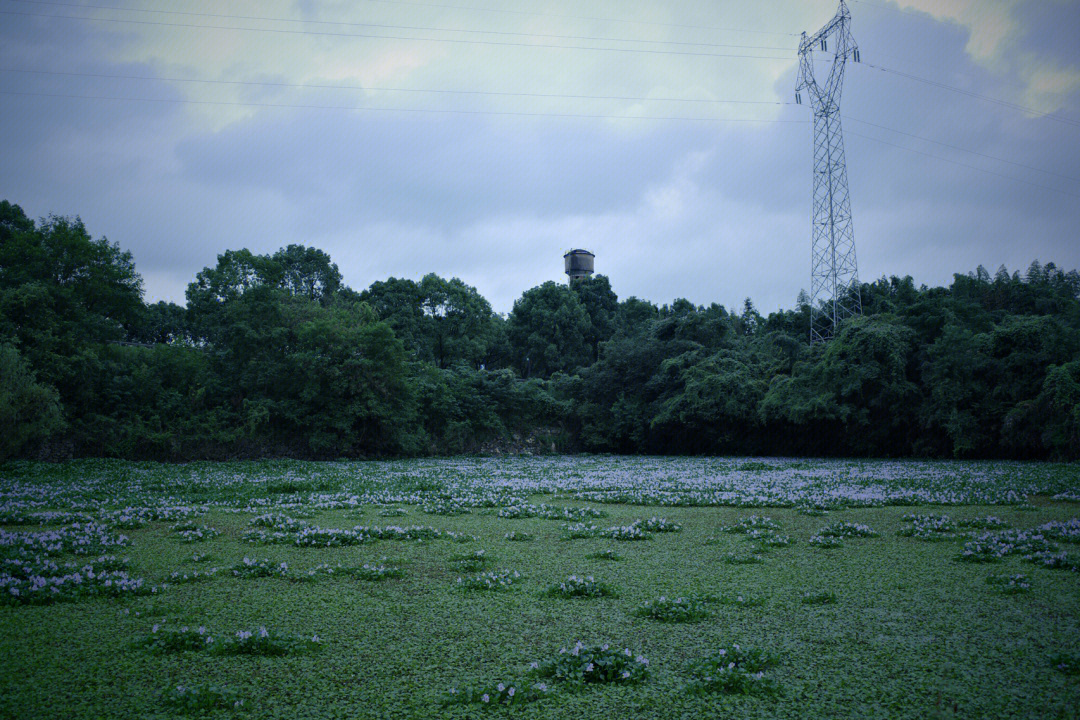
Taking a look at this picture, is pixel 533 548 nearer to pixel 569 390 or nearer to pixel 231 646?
pixel 231 646

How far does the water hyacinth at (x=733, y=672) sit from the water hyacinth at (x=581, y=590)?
1.95 meters

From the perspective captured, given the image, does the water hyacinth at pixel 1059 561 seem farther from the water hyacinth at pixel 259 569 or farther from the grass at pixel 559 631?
the water hyacinth at pixel 259 569

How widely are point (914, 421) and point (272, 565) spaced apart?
3217 centimetres

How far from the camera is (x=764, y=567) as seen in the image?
789 cm

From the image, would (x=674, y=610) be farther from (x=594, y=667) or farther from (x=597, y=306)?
(x=597, y=306)

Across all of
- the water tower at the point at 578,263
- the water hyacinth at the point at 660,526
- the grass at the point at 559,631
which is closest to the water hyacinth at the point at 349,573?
the grass at the point at 559,631

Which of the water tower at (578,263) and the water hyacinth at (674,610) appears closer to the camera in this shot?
the water hyacinth at (674,610)

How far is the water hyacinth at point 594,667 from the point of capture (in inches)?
A: 172

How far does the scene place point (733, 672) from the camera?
4.32 meters

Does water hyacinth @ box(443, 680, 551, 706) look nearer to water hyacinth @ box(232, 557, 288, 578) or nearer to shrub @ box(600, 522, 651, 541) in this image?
water hyacinth @ box(232, 557, 288, 578)

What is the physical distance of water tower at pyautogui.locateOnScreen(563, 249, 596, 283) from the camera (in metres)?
85.6

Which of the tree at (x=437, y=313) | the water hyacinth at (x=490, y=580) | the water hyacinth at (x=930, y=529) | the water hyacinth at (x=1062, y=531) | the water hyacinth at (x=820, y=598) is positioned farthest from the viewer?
the tree at (x=437, y=313)

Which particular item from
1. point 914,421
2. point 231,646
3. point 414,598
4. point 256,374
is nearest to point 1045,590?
point 414,598

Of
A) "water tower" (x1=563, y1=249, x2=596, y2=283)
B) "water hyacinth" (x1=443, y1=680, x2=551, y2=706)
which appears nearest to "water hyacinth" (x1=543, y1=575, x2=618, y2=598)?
"water hyacinth" (x1=443, y1=680, x2=551, y2=706)
